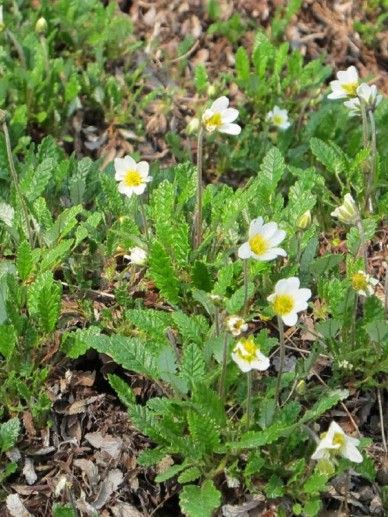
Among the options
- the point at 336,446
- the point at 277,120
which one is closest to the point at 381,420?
the point at 336,446

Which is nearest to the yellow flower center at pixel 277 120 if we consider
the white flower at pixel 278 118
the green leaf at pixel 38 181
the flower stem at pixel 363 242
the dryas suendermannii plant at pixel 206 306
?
the white flower at pixel 278 118

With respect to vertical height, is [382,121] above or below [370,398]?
above

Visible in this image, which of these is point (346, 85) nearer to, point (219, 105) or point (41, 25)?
point (219, 105)

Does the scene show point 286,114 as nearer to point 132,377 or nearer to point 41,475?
point 132,377

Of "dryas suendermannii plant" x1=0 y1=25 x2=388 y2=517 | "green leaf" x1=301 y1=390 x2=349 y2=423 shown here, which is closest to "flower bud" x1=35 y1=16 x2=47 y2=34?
"dryas suendermannii plant" x1=0 y1=25 x2=388 y2=517

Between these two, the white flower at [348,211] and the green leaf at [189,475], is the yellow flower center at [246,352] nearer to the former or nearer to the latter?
the green leaf at [189,475]

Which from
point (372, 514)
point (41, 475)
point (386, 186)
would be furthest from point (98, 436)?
point (386, 186)
